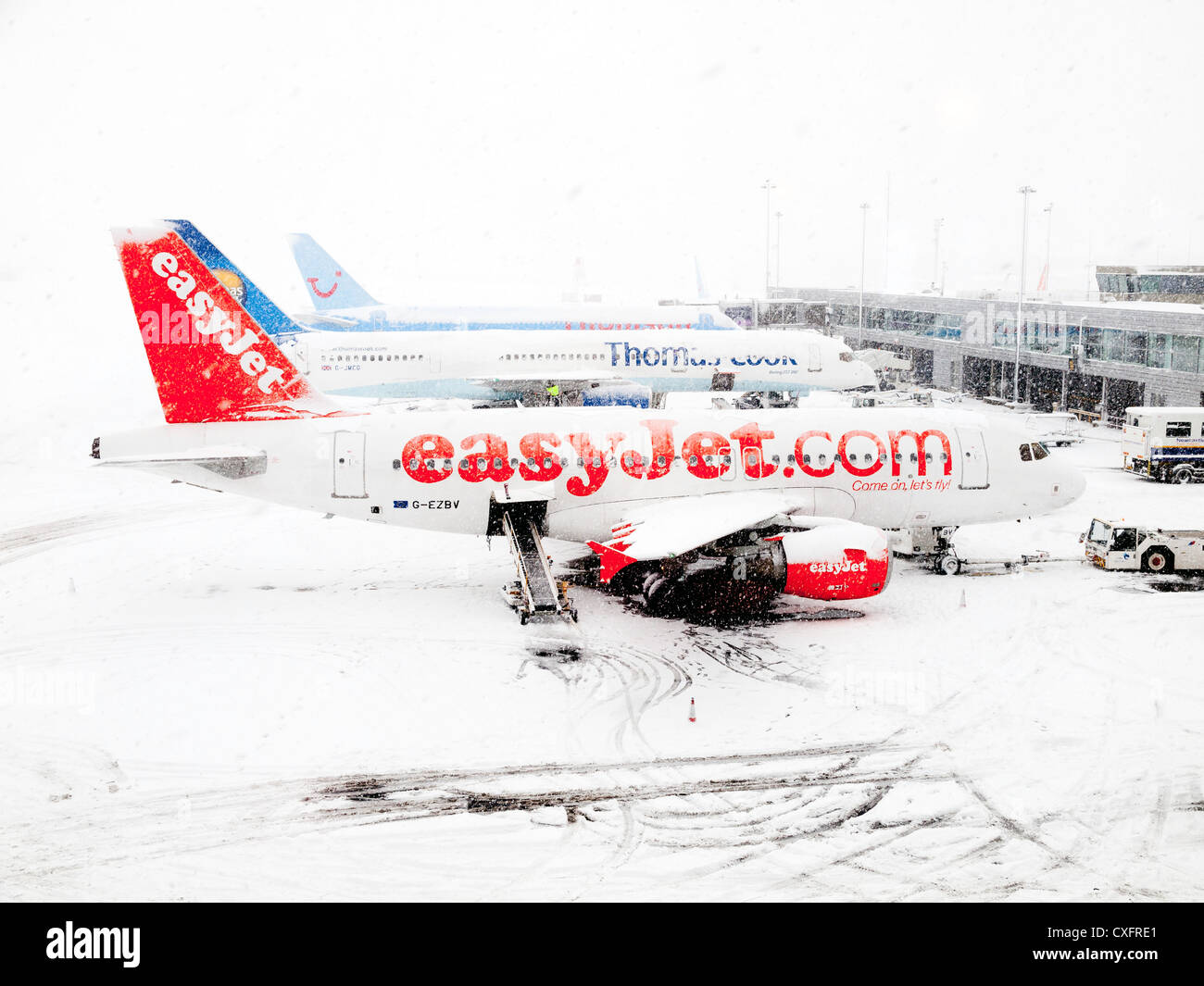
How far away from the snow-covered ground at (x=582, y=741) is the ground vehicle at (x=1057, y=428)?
21.0 meters

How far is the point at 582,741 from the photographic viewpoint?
54.6 feet

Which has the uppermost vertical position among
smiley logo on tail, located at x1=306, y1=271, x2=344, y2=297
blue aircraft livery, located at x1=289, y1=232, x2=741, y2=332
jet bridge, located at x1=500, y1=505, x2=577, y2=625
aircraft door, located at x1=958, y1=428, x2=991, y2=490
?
smiley logo on tail, located at x1=306, y1=271, x2=344, y2=297

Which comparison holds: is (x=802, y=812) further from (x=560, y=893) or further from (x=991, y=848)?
(x=560, y=893)

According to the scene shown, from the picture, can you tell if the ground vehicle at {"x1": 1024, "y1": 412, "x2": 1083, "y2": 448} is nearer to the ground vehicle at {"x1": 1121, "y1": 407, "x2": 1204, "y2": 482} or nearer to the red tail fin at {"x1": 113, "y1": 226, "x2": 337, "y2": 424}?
the ground vehicle at {"x1": 1121, "y1": 407, "x2": 1204, "y2": 482}

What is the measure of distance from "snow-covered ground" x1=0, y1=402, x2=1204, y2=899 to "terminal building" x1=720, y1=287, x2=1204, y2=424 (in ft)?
86.2

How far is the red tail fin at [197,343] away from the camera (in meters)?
22.9

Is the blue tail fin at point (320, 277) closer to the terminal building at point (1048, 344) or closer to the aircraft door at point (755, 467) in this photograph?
the terminal building at point (1048, 344)

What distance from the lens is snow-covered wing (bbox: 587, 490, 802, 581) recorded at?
1986 cm

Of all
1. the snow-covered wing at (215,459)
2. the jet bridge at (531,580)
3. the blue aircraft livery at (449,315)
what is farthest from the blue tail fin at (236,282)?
the jet bridge at (531,580)

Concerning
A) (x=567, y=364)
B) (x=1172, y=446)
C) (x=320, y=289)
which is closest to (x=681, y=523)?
(x=1172, y=446)

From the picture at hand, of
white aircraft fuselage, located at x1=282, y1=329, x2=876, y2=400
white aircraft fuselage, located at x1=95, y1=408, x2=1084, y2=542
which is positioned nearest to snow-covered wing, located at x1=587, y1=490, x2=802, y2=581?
white aircraft fuselage, located at x1=95, y1=408, x2=1084, y2=542

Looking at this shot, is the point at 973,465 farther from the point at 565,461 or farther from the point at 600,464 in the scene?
the point at 565,461

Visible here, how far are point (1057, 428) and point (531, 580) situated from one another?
3774 centimetres
